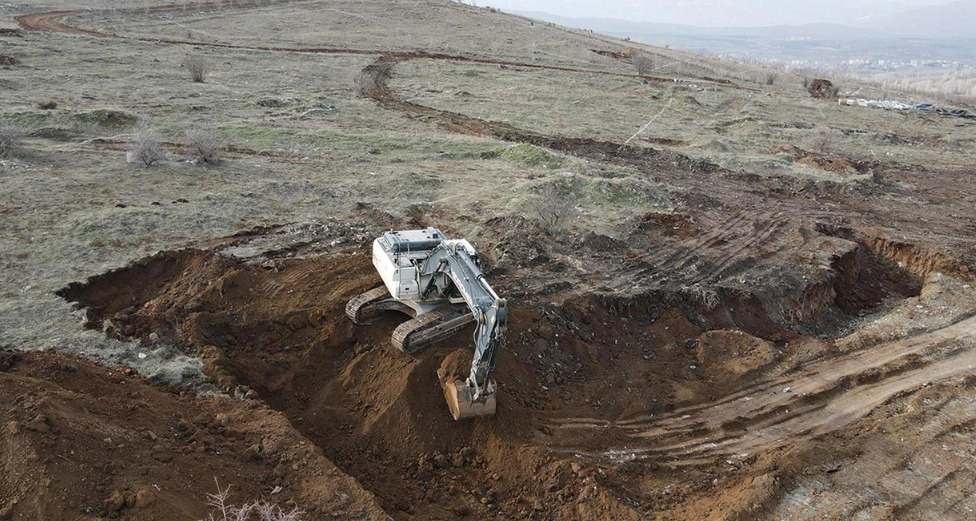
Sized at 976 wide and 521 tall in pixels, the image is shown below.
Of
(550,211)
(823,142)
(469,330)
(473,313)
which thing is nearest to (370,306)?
(469,330)

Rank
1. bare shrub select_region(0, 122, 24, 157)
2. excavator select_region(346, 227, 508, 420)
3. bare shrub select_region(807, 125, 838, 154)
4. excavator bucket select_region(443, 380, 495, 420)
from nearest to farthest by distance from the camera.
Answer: excavator select_region(346, 227, 508, 420) < excavator bucket select_region(443, 380, 495, 420) < bare shrub select_region(0, 122, 24, 157) < bare shrub select_region(807, 125, 838, 154)

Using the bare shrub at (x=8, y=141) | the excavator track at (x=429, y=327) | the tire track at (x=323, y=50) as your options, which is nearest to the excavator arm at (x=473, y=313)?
the excavator track at (x=429, y=327)

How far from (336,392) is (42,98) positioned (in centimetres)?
2175

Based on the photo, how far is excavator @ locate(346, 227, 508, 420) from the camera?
938cm

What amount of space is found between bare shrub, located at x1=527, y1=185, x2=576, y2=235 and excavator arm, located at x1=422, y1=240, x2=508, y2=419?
614 cm

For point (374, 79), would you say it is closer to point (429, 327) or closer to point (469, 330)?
point (469, 330)

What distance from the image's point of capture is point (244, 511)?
719 cm

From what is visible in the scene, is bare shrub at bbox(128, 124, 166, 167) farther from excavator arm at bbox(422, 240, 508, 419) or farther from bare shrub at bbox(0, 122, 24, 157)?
excavator arm at bbox(422, 240, 508, 419)

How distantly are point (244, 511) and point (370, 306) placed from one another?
16.5 feet

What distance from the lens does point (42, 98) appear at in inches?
976

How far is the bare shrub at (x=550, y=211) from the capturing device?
16797mm

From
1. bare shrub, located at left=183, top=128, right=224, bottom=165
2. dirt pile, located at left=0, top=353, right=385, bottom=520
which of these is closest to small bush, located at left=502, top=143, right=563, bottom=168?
bare shrub, located at left=183, top=128, right=224, bottom=165

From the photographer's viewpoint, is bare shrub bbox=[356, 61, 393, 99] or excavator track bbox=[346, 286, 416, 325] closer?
excavator track bbox=[346, 286, 416, 325]

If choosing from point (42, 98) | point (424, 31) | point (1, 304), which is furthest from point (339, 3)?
point (1, 304)
